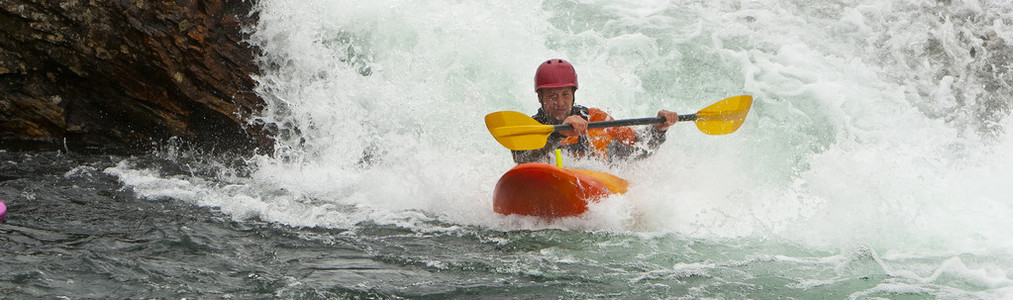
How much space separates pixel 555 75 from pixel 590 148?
22.0 inches

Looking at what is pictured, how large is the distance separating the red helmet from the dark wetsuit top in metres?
0.20

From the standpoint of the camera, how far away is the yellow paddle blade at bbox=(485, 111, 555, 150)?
4.91 metres

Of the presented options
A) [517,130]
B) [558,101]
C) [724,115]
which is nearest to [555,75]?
[558,101]

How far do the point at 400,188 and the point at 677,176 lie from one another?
1.94m

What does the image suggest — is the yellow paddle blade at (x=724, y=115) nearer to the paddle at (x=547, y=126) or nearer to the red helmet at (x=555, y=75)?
the paddle at (x=547, y=126)

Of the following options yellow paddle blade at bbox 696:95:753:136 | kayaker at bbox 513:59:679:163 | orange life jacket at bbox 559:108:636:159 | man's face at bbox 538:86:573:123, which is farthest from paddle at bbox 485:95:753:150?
orange life jacket at bbox 559:108:636:159

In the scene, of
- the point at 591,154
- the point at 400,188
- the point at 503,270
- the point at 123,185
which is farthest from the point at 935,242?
the point at 123,185

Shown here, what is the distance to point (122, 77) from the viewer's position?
696cm

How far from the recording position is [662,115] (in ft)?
16.8

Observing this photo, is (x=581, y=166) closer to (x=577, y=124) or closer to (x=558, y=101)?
(x=558, y=101)

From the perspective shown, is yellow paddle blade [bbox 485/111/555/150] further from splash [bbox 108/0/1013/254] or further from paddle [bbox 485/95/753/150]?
splash [bbox 108/0/1013/254]

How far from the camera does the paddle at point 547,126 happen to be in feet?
16.0

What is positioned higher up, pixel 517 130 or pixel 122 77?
pixel 122 77

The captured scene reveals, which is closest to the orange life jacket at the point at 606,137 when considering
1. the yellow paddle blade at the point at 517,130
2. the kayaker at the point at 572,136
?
the kayaker at the point at 572,136
